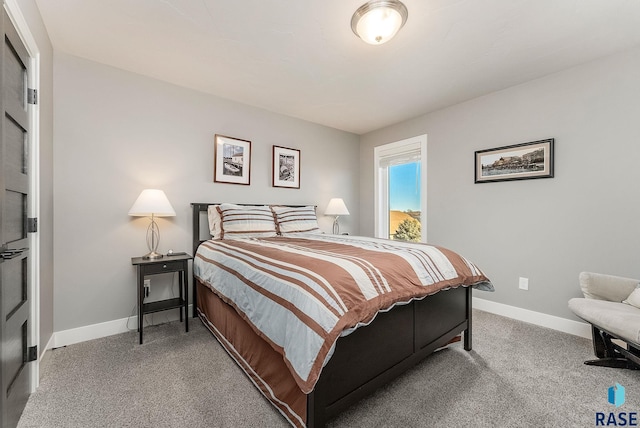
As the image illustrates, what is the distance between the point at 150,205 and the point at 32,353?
1211 mm

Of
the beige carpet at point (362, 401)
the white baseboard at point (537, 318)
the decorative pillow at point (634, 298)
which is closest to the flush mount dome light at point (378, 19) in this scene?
the beige carpet at point (362, 401)

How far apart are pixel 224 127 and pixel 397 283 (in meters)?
2.70

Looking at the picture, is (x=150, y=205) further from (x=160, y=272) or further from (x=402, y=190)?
(x=402, y=190)

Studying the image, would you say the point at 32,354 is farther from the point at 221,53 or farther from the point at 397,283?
the point at 221,53

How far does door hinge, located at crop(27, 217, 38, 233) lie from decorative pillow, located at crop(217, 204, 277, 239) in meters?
1.36

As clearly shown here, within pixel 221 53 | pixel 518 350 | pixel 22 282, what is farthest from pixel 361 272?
pixel 221 53

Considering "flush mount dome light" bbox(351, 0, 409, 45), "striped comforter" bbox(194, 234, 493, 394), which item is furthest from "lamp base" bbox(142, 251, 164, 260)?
"flush mount dome light" bbox(351, 0, 409, 45)

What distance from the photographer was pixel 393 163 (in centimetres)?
426

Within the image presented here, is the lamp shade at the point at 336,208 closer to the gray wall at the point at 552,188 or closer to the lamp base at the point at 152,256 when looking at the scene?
the gray wall at the point at 552,188

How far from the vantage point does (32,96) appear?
1690 mm

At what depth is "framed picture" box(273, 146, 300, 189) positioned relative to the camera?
11.9 ft

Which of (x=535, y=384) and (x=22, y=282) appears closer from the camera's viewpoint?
(x=22, y=282)

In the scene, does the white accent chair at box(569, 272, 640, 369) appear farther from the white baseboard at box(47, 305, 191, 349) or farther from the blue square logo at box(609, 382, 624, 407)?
the white baseboard at box(47, 305, 191, 349)

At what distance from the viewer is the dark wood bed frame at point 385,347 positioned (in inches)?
49.7
